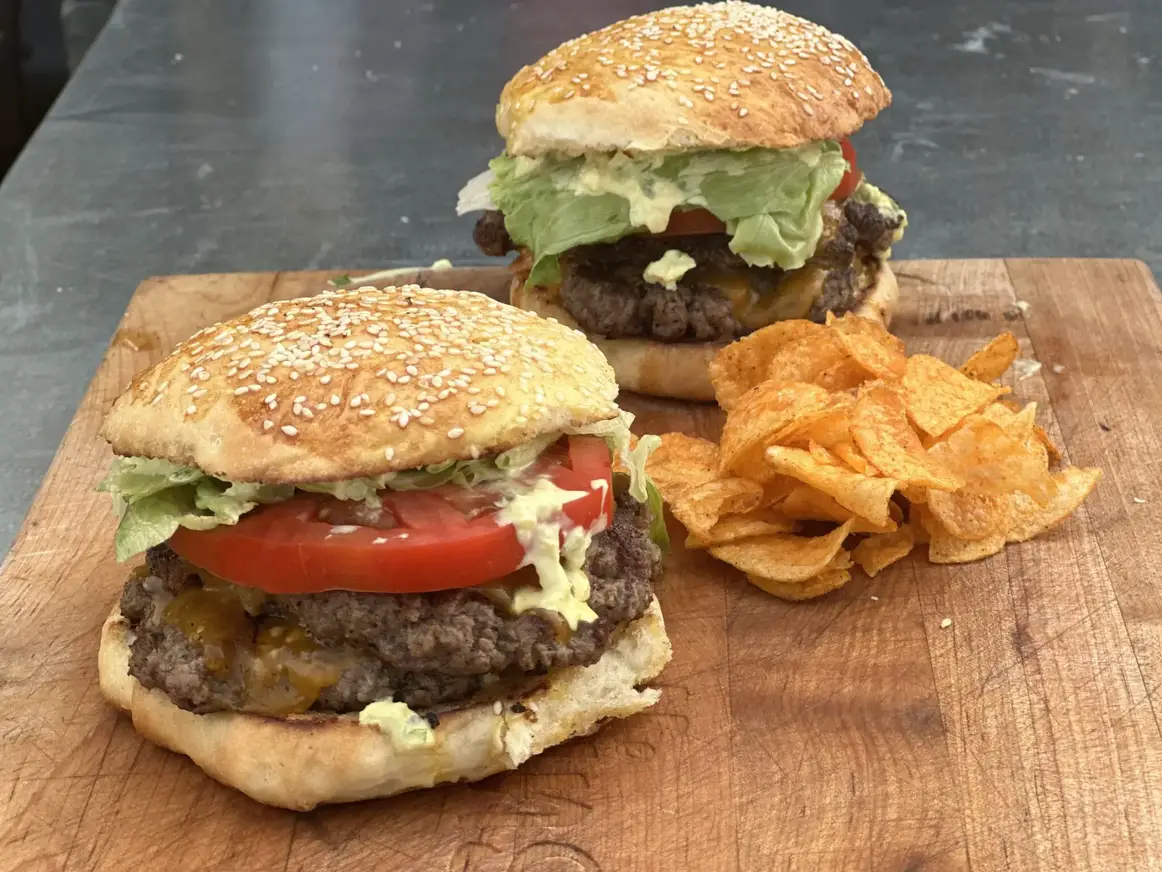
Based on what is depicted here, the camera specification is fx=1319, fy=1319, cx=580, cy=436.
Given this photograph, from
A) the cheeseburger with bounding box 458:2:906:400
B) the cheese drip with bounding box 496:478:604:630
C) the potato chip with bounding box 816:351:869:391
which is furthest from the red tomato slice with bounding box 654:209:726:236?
the cheese drip with bounding box 496:478:604:630

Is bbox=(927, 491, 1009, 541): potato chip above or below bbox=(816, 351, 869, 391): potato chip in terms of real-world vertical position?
below

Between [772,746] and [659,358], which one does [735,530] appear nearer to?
[772,746]

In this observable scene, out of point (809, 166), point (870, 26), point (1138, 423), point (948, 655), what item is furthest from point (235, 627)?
point (870, 26)

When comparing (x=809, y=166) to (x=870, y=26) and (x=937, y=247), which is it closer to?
(x=937, y=247)

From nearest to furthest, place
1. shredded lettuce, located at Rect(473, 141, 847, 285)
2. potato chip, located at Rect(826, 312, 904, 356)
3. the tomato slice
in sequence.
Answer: the tomato slice < potato chip, located at Rect(826, 312, 904, 356) < shredded lettuce, located at Rect(473, 141, 847, 285)

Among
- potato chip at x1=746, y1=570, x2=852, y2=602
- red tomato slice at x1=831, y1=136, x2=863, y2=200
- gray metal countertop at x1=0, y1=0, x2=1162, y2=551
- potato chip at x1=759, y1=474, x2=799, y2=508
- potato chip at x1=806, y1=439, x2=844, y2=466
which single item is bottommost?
gray metal countertop at x1=0, y1=0, x2=1162, y2=551

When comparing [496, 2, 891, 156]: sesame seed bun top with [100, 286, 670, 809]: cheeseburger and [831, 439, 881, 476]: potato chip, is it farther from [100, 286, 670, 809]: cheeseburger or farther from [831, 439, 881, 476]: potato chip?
[100, 286, 670, 809]: cheeseburger
